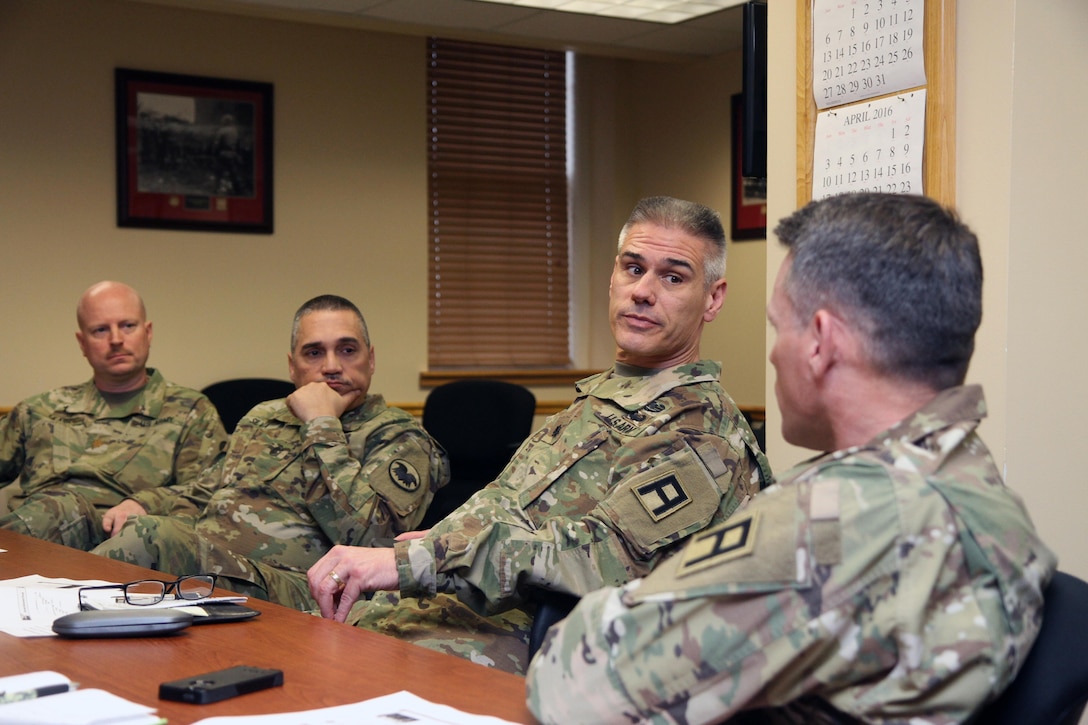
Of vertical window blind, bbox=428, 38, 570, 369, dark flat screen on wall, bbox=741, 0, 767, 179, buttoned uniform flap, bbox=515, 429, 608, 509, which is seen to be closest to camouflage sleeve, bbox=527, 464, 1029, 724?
buttoned uniform flap, bbox=515, 429, 608, 509

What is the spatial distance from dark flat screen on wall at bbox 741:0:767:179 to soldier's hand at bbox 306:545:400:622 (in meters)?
1.36

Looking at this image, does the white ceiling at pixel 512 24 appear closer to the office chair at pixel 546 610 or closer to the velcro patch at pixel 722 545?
the office chair at pixel 546 610

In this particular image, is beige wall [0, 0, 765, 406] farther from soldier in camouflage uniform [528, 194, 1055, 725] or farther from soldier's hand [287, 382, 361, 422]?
soldier in camouflage uniform [528, 194, 1055, 725]

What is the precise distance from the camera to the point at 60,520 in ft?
11.7

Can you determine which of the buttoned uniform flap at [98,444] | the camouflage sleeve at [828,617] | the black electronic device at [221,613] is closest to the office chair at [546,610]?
the black electronic device at [221,613]

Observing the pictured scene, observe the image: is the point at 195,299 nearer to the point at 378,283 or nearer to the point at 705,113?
the point at 378,283

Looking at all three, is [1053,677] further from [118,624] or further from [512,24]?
[512,24]

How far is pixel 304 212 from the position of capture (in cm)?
593

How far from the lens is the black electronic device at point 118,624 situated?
159 centimetres

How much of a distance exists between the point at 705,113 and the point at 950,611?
5436mm

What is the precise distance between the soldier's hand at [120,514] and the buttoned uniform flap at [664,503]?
1.82 m

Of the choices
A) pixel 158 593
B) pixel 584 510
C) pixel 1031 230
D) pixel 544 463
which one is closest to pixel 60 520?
pixel 158 593

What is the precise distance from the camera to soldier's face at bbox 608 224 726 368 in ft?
7.68

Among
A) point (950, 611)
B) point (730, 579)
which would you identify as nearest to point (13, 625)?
point (730, 579)
